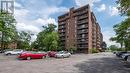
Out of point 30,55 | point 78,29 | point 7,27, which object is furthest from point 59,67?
point 78,29

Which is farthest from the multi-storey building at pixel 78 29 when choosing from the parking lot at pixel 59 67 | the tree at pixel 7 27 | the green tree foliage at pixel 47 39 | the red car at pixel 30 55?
the parking lot at pixel 59 67

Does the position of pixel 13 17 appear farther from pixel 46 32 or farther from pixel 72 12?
pixel 72 12

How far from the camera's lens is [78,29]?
102562 mm

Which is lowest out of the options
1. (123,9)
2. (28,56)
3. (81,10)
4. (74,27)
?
(28,56)

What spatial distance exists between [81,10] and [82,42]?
16.1 meters

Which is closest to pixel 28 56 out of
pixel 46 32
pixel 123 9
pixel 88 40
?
pixel 123 9

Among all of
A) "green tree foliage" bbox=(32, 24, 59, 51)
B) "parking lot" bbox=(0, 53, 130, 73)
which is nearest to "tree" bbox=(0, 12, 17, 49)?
"green tree foliage" bbox=(32, 24, 59, 51)

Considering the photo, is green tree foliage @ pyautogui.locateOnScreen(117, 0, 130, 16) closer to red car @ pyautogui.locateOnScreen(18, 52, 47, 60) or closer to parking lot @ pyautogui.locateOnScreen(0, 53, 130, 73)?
parking lot @ pyautogui.locateOnScreen(0, 53, 130, 73)

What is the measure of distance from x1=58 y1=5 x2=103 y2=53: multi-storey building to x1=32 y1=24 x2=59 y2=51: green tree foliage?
1001 cm

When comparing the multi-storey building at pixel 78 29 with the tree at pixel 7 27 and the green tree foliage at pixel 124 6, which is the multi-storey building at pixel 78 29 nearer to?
the tree at pixel 7 27

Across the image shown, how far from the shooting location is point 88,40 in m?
95.0

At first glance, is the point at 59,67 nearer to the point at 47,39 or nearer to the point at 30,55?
the point at 30,55

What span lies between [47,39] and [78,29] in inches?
739

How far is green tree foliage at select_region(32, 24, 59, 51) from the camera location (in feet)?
301
